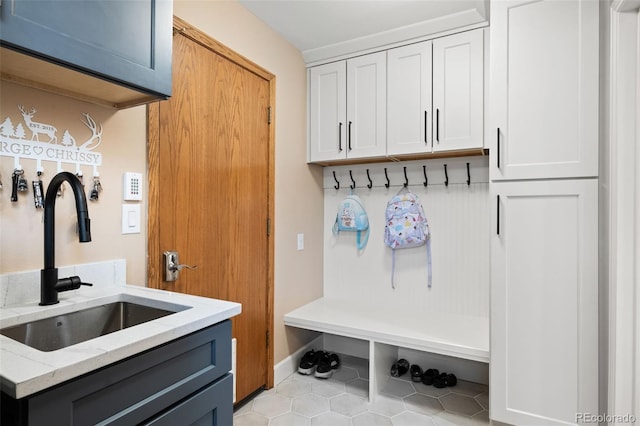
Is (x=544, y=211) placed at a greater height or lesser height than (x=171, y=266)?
greater

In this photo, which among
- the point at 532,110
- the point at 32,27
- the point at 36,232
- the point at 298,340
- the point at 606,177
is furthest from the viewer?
the point at 298,340

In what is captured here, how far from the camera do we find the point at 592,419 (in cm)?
160

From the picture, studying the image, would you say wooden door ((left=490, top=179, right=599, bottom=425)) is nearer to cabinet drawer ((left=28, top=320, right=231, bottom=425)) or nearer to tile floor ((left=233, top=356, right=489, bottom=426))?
tile floor ((left=233, top=356, right=489, bottom=426))

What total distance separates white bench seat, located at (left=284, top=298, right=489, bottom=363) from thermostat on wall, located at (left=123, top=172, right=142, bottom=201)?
4.53ft

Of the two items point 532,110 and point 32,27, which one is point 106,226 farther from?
point 532,110

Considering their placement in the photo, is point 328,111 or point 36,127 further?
point 328,111

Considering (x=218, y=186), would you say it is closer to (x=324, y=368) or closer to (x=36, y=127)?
(x=36, y=127)

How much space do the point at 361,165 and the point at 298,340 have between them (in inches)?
57.0

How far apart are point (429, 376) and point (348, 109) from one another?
1.96m

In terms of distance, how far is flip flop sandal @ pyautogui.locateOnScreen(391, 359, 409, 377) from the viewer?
2.58 meters

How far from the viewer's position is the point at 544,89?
1.69 m

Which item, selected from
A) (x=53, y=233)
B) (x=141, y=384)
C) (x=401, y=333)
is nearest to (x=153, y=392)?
(x=141, y=384)

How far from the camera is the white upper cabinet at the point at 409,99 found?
7.70ft

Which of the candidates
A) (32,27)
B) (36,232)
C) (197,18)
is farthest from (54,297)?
(197,18)
